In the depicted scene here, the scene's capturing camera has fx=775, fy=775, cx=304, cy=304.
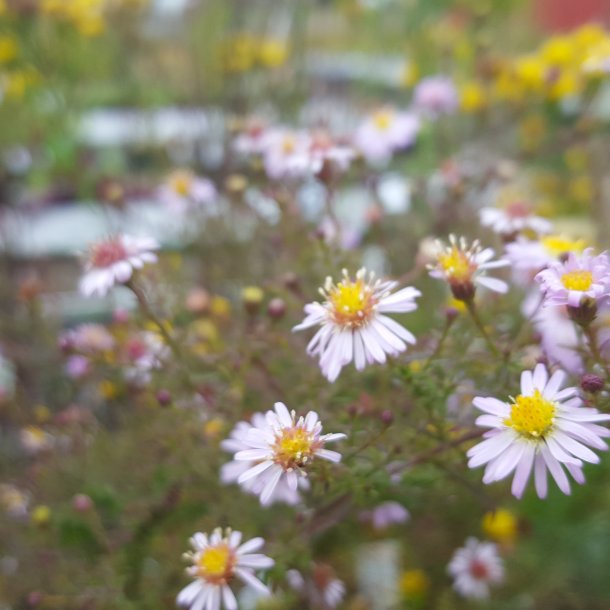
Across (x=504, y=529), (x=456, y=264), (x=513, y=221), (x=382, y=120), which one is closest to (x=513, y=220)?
(x=513, y=221)

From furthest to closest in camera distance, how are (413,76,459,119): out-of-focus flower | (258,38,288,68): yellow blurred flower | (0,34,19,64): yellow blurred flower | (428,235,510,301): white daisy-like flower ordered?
1. (258,38,288,68): yellow blurred flower
2. (0,34,19,64): yellow blurred flower
3. (413,76,459,119): out-of-focus flower
4. (428,235,510,301): white daisy-like flower

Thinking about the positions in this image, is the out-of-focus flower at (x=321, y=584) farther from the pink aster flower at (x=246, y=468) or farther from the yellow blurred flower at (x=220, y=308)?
the yellow blurred flower at (x=220, y=308)

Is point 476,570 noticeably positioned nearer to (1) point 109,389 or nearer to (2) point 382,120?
(1) point 109,389

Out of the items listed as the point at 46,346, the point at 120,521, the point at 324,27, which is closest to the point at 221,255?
the point at 46,346

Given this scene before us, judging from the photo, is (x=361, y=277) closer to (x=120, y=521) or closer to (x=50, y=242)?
(x=120, y=521)

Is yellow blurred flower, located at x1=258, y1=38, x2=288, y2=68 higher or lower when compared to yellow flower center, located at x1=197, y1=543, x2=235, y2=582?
higher

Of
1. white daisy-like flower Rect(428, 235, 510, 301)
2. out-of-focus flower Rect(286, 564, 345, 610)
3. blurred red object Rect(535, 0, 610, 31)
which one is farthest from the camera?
blurred red object Rect(535, 0, 610, 31)

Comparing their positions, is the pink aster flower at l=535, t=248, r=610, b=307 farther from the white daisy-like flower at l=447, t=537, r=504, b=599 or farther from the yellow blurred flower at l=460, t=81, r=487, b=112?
the yellow blurred flower at l=460, t=81, r=487, b=112

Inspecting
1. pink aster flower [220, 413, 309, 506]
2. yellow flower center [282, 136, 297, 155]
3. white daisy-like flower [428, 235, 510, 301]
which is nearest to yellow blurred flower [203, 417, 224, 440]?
Result: pink aster flower [220, 413, 309, 506]
